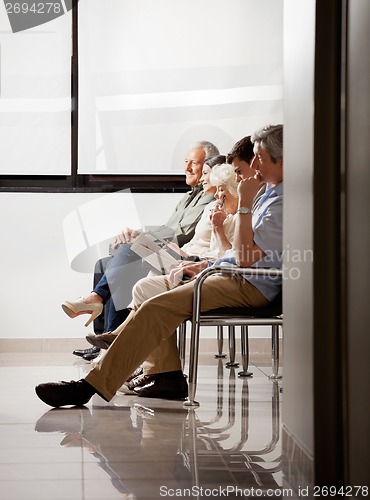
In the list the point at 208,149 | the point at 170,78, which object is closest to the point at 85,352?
the point at 208,149

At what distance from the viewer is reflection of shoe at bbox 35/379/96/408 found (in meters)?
3.37

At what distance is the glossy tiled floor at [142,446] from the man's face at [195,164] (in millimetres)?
1431

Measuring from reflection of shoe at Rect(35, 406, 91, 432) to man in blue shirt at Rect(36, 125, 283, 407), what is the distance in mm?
68

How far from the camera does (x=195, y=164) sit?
201 inches

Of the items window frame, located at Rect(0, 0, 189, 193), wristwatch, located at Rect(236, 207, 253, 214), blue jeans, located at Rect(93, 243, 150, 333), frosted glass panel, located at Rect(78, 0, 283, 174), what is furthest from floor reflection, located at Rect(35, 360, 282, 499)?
frosted glass panel, located at Rect(78, 0, 283, 174)

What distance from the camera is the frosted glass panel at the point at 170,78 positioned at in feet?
19.5

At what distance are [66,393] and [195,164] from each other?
6.85ft

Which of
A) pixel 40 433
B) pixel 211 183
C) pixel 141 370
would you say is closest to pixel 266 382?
pixel 141 370

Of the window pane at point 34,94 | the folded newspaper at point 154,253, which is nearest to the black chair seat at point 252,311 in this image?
the folded newspaper at point 154,253

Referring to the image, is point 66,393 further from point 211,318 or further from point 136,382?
point 211,318

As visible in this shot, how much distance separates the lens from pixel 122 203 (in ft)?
19.7

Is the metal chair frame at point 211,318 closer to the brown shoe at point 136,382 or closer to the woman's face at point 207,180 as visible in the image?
the brown shoe at point 136,382

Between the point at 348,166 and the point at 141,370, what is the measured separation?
2.26 m

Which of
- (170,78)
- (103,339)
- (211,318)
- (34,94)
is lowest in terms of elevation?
(103,339)
